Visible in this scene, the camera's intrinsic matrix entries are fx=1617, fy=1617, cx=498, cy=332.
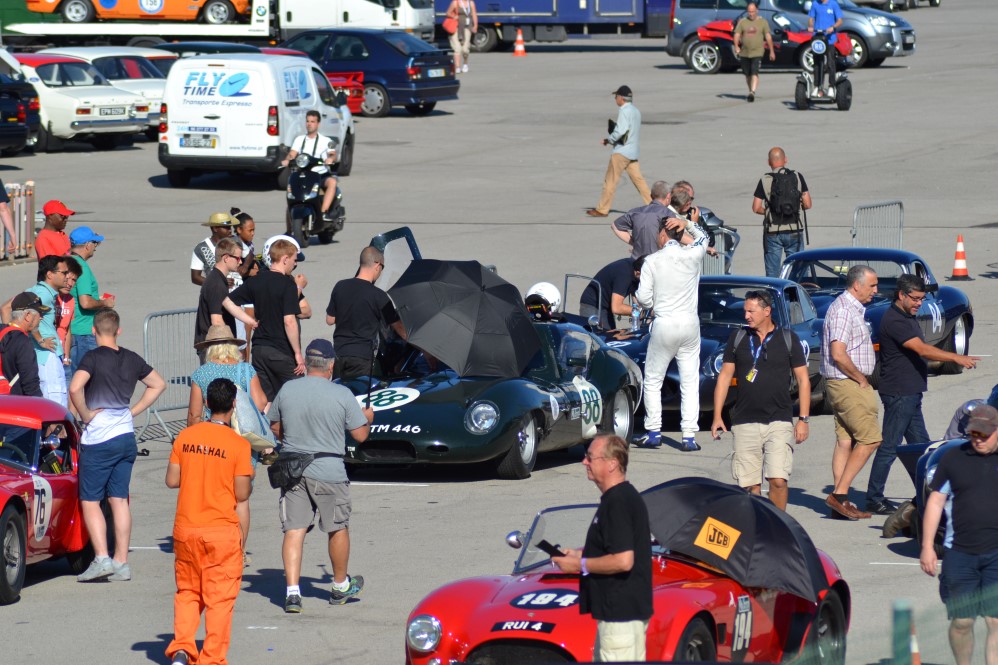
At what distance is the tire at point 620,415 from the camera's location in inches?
540

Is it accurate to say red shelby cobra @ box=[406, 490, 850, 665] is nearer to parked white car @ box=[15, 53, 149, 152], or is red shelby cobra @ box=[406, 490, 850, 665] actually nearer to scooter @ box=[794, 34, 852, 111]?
parked white car @ box=[15, 53, 149, 152]

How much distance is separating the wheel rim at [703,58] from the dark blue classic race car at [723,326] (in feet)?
84.9

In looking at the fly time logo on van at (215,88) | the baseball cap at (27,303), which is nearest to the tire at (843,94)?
the fly time logo on van at (215,88)

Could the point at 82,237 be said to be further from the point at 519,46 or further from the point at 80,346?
the point at 519,46

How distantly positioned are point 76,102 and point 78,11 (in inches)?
412

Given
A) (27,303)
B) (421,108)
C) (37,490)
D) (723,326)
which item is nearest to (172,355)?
(27,303)

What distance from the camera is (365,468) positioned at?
44.0ft

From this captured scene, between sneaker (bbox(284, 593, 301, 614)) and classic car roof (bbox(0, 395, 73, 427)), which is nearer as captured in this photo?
sneaker (bbox(284, 593, 301, 614))

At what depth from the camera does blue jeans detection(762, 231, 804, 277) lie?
1905cm

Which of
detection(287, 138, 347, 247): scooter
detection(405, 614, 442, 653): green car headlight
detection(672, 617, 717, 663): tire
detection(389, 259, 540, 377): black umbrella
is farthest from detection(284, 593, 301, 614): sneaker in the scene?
detection(287, 138, 347, 247): scooter

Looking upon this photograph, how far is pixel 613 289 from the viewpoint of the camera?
1541 centimetres

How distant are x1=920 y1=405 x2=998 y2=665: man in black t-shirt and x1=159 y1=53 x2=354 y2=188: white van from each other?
1841 centimetres

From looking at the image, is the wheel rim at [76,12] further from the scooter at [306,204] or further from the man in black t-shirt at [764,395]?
the man in black t-shirt at [764,395]

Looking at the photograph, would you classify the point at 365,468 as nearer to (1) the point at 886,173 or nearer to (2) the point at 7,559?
(2) the point at 7,559
